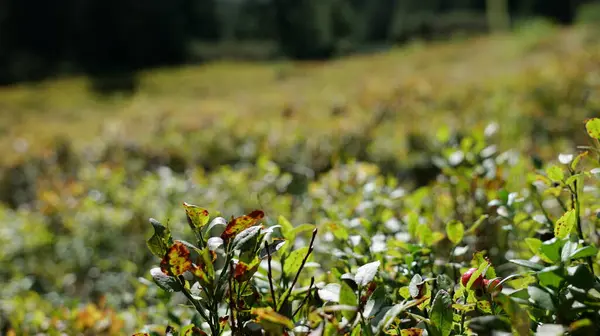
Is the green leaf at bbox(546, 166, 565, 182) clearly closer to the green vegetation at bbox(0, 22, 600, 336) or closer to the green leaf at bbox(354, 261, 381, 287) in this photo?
the green vegetation at bbox(0, 22, 600, 336)

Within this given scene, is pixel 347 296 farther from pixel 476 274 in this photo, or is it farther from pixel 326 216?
pixel 326 216

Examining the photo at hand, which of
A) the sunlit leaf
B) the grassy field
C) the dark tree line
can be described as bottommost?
the dark tree line

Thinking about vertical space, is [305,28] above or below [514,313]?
below

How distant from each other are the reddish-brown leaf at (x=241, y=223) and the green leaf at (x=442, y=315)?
26cm

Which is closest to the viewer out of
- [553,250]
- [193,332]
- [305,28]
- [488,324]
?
[488,324]

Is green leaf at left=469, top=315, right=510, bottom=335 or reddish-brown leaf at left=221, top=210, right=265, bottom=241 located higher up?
reddish-brown leaf at left=221, top=210, right=265, bottom=241

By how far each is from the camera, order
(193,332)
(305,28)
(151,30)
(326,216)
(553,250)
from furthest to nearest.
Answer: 1. (151,30)
2. (305,28)
3. (326,216)
4. (193,332)
5. (553,250)

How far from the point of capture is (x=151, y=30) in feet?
79.5

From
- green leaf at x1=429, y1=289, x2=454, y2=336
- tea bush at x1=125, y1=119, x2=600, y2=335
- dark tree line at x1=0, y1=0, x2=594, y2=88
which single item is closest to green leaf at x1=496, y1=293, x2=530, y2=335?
tea bush at x1=125, y1=119, x2=600, y2=335

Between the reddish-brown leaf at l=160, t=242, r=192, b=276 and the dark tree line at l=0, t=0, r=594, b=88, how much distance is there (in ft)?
59.5

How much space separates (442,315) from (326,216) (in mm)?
1033

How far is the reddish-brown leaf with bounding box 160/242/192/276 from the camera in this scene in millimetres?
743

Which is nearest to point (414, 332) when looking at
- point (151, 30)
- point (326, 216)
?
point (326, 216)

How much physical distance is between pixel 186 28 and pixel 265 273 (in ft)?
89.0
